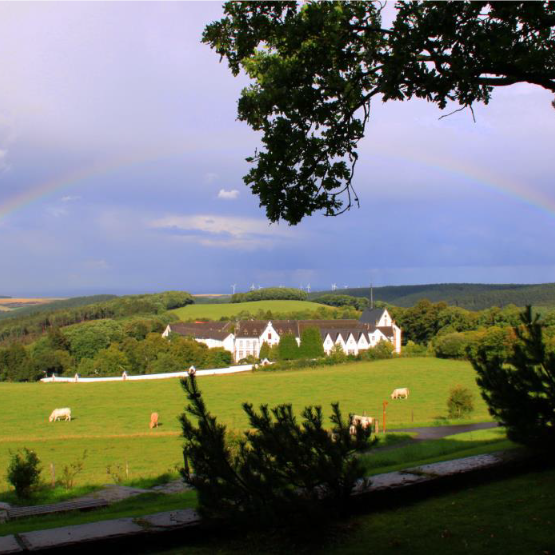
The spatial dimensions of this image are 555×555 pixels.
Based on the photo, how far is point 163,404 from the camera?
A: 180 feet

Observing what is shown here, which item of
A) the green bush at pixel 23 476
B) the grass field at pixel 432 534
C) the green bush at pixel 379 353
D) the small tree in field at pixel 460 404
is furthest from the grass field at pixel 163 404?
the grass field at pixel 432 534

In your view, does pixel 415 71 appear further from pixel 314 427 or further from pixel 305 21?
pixel 314 427

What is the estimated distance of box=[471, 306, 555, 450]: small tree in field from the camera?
A: 27.0 feet

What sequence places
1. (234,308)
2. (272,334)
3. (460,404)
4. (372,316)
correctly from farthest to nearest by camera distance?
(234,308) < (372,316) < (272,334) < (460,404)

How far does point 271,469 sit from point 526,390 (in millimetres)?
4861

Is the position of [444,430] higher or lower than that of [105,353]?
higher

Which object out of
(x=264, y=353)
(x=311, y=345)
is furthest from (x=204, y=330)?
(x=311, y=345)

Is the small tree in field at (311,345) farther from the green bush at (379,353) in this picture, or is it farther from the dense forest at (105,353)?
the dense forest at (105,353)

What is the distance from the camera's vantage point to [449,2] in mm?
7305

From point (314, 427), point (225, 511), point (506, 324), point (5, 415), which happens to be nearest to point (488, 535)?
point (314, 427)

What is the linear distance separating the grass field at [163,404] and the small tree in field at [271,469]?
16288 mm

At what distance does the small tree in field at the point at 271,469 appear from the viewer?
5375 mm

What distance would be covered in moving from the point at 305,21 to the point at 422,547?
639 centimetres

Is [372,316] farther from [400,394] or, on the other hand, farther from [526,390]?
[526,390]
